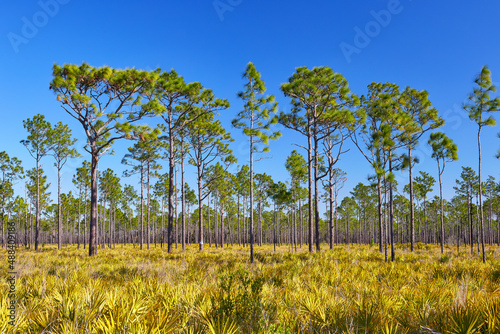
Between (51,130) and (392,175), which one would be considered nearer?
(392,175)

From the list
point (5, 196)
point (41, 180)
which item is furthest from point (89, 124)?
point (5, 196)

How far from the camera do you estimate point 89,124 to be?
58.5 feet

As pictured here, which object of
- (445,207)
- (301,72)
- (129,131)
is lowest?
(445,207)

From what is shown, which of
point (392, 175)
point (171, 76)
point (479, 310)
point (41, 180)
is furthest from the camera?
point (41, 180)

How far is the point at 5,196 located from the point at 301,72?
38692 mm

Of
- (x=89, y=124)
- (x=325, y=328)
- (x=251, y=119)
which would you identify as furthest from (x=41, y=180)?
(x=325, y=328)

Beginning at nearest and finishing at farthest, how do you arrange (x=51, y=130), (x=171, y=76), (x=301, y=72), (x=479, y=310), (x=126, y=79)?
(x=479, y=310), (x=126, y=79), (x=301, y=72), (x=171, y=76), (x=51, y=130)

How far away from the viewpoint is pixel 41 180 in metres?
34.1

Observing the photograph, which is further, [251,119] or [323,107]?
[323,107]

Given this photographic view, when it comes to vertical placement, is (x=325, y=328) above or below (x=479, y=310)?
below

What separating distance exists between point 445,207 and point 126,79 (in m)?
62.3

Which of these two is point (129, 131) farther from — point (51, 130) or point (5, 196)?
point (5, 196)

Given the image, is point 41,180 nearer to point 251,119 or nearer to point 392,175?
point 251,119

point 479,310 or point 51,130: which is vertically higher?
point 51,130
